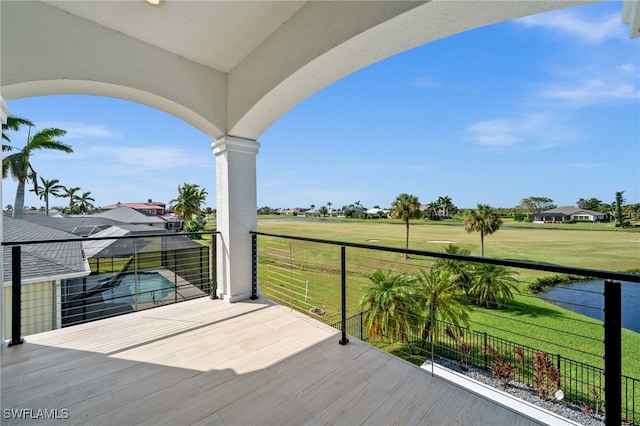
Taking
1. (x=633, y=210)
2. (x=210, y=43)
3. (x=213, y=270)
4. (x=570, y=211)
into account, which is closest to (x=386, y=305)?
(x=213, y=270)

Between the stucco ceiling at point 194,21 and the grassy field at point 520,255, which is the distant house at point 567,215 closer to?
the grassy field at point 520,255

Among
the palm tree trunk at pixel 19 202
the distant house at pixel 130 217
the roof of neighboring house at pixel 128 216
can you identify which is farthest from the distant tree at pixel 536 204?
the palm tree trunk at pixel 19 202

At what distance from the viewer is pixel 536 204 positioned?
12422 mm

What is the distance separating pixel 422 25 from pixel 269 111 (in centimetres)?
170

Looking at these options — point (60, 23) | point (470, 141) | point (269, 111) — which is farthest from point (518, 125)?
point (60, 23)

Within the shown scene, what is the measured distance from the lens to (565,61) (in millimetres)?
16094

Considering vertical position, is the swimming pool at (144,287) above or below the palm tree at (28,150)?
below

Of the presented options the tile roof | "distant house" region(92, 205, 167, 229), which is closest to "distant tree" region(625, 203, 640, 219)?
"distant house" region(92, 205, 167, 229)

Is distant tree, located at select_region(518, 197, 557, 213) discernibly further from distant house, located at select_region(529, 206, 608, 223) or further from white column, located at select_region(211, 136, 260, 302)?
white column, located at select_region(211, 136, 260, 302)

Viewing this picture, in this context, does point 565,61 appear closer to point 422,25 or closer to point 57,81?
point 422,25

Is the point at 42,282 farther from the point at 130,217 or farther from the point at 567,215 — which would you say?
the point at 567,215

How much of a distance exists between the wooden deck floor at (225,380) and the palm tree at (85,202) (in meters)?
24.0
